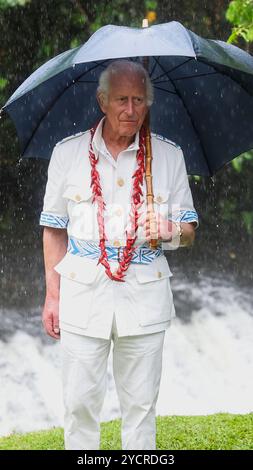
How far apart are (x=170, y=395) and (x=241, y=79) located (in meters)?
3.99

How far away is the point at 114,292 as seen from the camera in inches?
111

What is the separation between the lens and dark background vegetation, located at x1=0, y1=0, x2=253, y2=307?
741cm

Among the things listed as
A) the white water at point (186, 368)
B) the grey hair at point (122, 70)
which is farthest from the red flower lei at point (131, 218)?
the white water at point (186, 368)

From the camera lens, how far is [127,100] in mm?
2789

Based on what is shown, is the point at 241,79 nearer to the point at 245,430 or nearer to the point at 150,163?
the point at 150,163

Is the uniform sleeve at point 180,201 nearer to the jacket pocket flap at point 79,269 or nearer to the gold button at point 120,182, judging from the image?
the gold button at point 120,182

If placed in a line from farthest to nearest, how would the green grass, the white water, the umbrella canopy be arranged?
the white water
the green grass
the umbrella canopy

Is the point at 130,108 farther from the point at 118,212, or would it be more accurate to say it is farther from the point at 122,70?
the point at 118,212

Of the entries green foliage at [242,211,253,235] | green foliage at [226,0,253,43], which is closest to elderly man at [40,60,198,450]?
green foliage at [226,0,253,43]

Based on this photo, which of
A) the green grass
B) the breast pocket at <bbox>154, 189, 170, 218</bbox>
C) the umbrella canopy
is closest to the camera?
the breast pocket at <bbox>154, 189, 170, 218</bbox>

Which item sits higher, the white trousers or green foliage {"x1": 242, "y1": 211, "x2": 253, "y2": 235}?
the white trousers

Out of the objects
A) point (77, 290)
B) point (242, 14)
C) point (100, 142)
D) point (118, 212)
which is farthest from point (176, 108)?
point (242, 14)

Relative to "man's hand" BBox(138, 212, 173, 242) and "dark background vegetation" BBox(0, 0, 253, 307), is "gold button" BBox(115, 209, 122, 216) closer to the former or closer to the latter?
"man's hand" BBox(138, 212, 173, 242)
